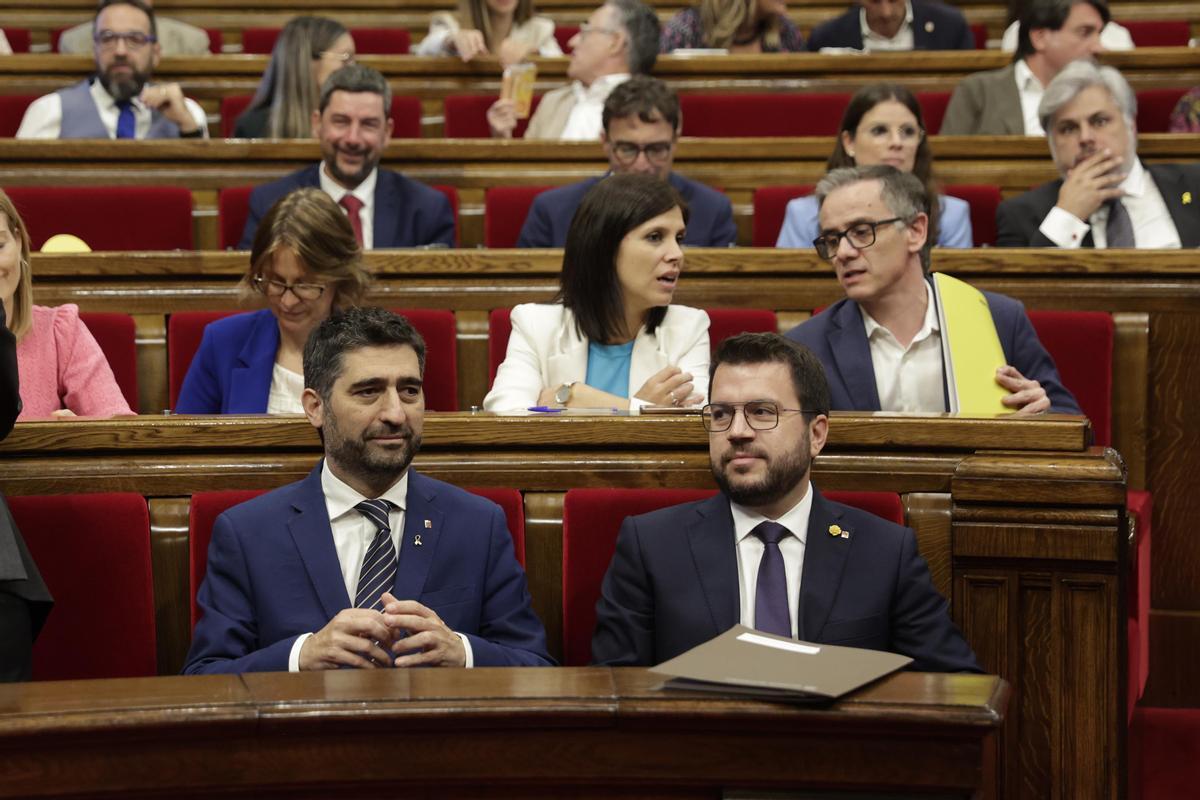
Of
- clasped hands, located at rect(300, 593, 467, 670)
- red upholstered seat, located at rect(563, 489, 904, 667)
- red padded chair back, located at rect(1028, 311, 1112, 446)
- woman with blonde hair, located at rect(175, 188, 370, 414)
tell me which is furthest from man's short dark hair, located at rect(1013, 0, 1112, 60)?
clasped hands, located at rect(300, 593, 467, 670)

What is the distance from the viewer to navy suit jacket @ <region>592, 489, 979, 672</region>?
1.32 meters

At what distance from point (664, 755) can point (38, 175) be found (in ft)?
5.93

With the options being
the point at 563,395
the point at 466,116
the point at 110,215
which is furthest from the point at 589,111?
the point at 563,395

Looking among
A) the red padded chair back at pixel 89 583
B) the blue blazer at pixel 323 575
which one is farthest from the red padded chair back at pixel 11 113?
the blue blazer at pixel 323 575

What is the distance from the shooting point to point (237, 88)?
10.0 ft

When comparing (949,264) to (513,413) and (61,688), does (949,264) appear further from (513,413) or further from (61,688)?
(61,688)

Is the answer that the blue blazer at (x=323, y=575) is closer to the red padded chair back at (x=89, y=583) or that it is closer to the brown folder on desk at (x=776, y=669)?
the red padded chair back at (x=89, y=583)

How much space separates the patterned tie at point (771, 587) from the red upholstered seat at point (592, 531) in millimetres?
100

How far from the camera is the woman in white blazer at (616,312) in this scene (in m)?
1.82

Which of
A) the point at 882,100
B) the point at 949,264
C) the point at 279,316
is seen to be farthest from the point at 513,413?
the point at 882,100

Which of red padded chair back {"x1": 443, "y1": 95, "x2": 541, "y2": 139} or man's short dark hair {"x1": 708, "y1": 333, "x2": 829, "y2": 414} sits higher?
red padded chair back {"x1": 443, "y1": 95, "x2": 541, "y2": 139}

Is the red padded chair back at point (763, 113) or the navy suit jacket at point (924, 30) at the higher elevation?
the navy suit jacket at point (924, 30)

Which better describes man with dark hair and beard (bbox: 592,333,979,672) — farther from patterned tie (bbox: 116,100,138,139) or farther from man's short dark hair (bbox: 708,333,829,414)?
patterned tie (bbox: 116,100,138,139)

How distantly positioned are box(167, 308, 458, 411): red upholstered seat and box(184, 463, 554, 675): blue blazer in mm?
534
